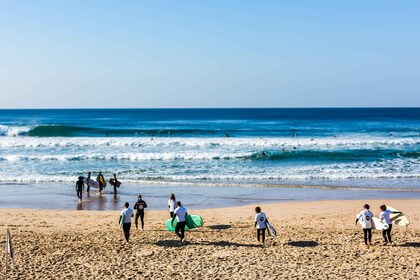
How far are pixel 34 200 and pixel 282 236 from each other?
11767 millimetres

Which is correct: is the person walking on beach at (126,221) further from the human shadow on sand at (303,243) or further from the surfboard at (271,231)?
the human shadow on sand at (303,243)

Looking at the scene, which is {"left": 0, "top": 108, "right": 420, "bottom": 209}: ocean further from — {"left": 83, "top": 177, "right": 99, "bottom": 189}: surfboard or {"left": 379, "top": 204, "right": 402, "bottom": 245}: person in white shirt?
{"left": 379, "top": 204, "right": 402, "bottom": 245}: person in white shirt

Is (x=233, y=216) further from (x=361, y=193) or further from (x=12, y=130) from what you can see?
(x=12, y=130)

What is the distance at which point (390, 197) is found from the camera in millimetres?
20844

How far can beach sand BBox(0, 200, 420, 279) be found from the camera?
1089 cm

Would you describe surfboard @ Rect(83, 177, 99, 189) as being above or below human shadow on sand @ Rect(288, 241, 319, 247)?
above

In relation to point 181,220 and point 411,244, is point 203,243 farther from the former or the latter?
point 411,244

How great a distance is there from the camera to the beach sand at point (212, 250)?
10891 millimetres

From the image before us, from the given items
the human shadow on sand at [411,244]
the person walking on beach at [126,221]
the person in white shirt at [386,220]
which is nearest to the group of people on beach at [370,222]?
the person in white shirt at [386,220]

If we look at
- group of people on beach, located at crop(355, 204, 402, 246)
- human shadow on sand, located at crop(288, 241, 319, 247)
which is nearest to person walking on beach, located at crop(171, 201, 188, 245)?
human shadow on sand, located at crop(288, 241, 319, 247)

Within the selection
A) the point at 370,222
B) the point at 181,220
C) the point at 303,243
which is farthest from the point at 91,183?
the point at 370,222

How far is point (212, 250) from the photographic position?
1254cm

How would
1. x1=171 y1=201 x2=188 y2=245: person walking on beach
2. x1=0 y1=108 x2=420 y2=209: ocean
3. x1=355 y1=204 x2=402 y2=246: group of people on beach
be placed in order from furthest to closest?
x1=0 y1=108 x2=420 y2=209: ocean → x1=171 y1=201 x2=188 y2=245: person walking on beach → x1=355 y1=204 x2=402 y2=246: group of people on beach

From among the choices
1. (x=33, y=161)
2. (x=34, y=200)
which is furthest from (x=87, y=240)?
(x=33, y=161)
